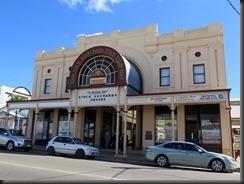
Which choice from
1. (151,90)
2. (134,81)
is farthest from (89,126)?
(151,90)

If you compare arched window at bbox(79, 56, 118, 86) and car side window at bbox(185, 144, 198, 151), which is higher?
arched window at bbox(79, 56, 118, 86)

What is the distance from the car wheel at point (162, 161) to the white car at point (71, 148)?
4615 mm

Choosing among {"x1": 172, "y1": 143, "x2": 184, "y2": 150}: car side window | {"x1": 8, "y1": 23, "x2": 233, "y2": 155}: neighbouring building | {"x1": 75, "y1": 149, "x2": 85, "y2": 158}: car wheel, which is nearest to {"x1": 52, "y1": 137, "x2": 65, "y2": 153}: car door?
{"x1": 75, "y1": 149, "x2": 85, "y2": 158}: car wheel

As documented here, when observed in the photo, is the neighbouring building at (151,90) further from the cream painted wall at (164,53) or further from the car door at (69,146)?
the car door at (69,146)

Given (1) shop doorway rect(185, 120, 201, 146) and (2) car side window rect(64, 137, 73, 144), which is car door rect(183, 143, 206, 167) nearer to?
(1) shop doorway rect(185, 120, 201, 146)

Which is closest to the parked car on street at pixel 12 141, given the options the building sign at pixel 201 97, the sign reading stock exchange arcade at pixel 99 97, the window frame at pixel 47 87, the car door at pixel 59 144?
the car door at pixel 59 144

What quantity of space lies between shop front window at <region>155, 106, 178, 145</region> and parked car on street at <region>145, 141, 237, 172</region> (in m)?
5.94

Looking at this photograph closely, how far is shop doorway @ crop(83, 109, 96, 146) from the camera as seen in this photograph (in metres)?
23.8

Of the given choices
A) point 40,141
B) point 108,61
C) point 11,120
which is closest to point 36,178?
point 108,61

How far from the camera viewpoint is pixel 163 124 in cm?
2020

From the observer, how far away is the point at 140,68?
22.5 metres

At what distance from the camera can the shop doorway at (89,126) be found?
2380cm

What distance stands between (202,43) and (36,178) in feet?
55.9

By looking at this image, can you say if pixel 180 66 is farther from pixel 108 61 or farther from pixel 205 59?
pixel 108 61
